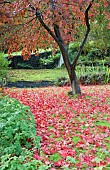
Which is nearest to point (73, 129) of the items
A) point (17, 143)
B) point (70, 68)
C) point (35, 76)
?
point (17, 143)

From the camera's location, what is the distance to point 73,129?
5.29 metres

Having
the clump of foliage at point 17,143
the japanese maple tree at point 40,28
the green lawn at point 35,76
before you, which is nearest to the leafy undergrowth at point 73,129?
the clump of foliage at point 17,143

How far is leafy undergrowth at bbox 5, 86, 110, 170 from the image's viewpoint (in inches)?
149

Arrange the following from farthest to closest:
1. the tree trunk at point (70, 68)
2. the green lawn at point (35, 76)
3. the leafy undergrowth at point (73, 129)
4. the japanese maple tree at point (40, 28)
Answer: the green lawn at point (35, 76) → the tree trunk at point (70, 68) → the japanese maple tree at point (40, 28) → the leafy undergrowth at point (73, 129)

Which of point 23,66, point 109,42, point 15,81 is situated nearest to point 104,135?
point 15,81

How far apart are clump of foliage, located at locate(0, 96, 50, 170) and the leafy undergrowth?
0.65 feet

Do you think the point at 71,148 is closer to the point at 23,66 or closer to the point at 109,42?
the point at 109,42

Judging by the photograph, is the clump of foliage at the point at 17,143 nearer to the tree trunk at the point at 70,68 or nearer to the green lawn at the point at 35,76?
the tree trunk at the point at 70,68

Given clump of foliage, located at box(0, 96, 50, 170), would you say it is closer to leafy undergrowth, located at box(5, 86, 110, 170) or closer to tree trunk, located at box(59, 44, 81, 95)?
leafy undergrowth, located at box(5, 86, 110, 170)

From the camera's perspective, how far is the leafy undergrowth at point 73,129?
3.79m

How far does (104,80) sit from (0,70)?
4800mm

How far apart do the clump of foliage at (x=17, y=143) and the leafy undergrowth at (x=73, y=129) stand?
0.20 meters

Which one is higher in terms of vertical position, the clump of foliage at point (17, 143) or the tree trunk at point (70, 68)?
the tree trunk at point (70, 68)

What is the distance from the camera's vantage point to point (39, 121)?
5.80 meters
